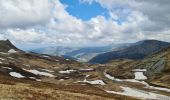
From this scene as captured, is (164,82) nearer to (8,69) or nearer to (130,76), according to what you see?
(130,76)

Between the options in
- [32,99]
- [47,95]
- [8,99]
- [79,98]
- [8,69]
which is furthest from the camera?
[8,69]

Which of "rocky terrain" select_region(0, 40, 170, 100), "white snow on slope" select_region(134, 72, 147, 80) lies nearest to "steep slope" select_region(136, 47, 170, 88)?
"rocky terrain" select_region(0, 40, 170, 100)

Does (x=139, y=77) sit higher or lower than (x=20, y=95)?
higher

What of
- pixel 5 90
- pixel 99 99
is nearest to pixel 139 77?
pixel 99 99

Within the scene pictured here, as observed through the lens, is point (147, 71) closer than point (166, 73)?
No

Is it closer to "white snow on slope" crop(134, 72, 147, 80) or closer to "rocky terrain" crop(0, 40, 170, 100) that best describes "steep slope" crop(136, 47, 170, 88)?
"rocky terrain" crop(0, 40, 170, 100)

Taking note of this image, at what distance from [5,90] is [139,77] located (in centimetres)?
14380

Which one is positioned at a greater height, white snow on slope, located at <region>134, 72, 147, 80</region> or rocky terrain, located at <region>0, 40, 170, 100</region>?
white snow on slope, located at <region>134, 72, 147, 80</region>

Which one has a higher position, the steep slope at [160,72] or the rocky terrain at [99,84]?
the steep slope at [160,72]

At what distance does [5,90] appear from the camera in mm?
45312

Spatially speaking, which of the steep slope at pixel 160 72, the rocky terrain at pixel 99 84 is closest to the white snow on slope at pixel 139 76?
the rocky terrain at pixel 99 84

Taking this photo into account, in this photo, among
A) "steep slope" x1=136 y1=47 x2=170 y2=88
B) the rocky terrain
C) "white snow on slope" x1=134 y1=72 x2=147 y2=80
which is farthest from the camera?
"white snow on slope" x1=134 y1=72 x2=147 y2=80

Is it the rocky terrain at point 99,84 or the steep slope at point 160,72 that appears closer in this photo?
the rocky terrain at point 99,84

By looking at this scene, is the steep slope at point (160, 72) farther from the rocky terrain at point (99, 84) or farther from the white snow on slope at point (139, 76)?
the white snow on slope at point (139, 76)
